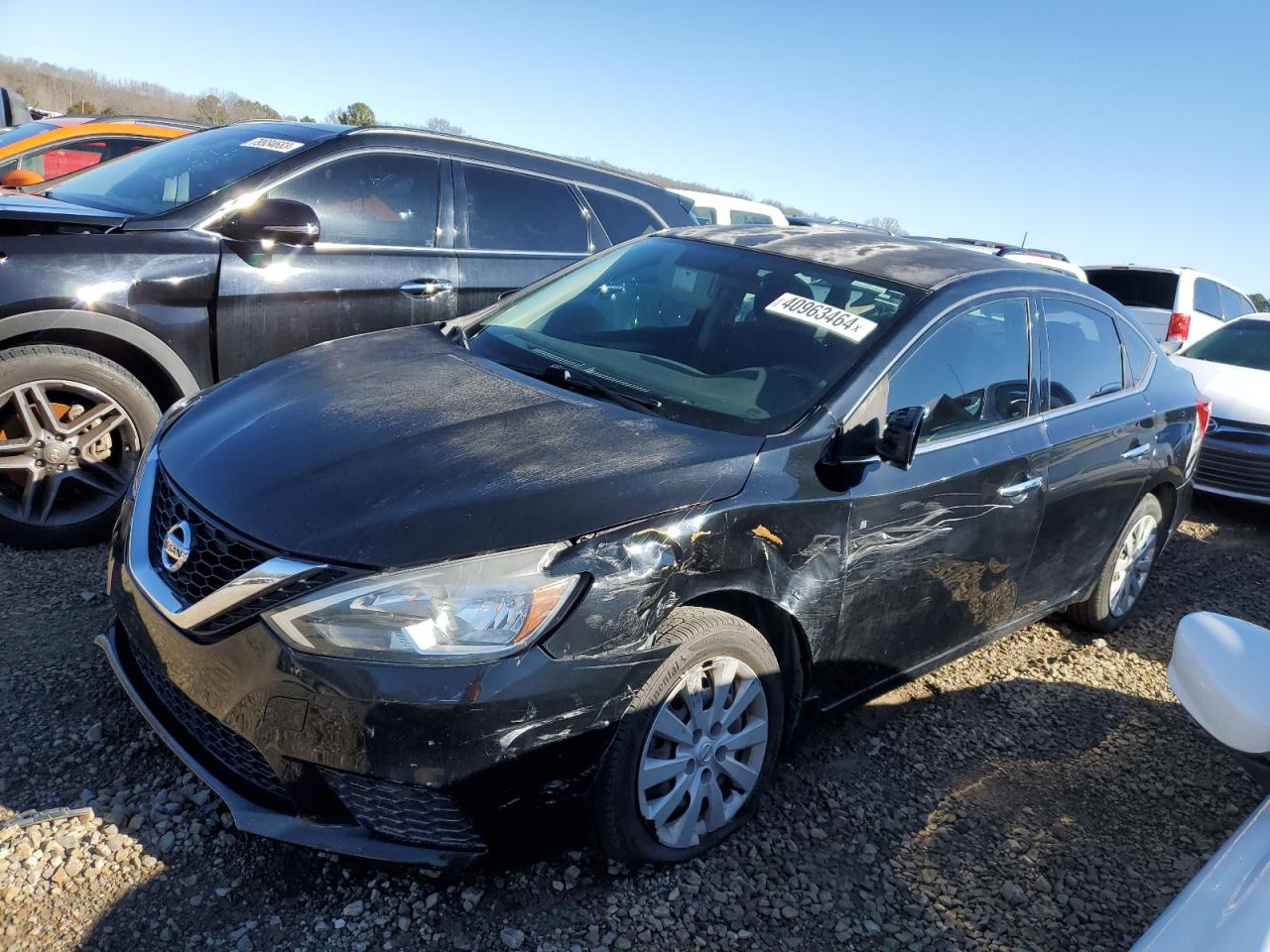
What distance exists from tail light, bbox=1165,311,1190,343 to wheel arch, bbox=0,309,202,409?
36.0ft

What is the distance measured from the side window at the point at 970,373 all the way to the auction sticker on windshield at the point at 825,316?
0.17 m

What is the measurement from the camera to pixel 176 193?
4.39 m

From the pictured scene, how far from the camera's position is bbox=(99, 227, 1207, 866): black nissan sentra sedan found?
2.14m

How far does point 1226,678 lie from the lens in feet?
5.43

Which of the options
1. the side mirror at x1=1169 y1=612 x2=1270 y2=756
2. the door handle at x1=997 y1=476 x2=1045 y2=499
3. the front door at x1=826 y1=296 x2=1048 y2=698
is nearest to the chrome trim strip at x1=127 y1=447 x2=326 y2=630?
the front door at x1=826 y1=296 x2=1048 y2=698

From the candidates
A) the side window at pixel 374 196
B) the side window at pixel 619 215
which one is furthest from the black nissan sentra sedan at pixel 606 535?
the side window at pixel 619 215

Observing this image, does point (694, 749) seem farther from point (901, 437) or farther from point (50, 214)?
point (50, 214)

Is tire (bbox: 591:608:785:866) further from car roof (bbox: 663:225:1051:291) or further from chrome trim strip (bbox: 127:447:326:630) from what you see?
car roof (bbox: 663:225:1051:291)

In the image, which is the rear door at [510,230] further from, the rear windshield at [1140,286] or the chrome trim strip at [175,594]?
the rear windshield at [1140,286]

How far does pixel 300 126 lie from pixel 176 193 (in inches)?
30.1

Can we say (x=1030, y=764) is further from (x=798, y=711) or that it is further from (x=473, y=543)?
(x=473, y=543)

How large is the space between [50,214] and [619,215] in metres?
2.85

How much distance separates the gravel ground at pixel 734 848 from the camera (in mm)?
2295

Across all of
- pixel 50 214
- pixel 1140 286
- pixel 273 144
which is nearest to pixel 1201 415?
pixel 273 144
